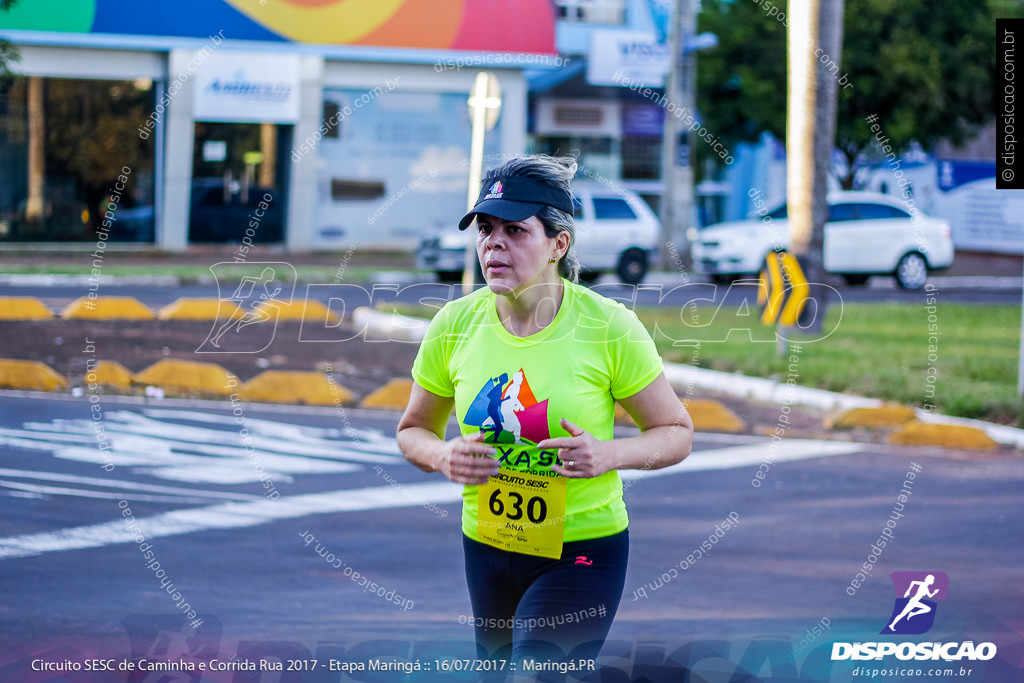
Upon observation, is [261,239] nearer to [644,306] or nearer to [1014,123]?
[644,306]

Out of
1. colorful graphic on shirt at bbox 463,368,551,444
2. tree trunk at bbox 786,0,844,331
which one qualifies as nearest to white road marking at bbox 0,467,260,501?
colorful graphic on shirt at bbox 463,368,551,444

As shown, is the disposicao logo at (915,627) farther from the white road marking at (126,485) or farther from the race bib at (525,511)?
the white road marking at (126,485)

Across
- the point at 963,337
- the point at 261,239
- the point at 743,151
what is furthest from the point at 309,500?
the point at 743,151

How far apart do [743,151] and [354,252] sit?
1803 centimetres

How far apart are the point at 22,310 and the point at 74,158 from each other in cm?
1318

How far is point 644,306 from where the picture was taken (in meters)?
18.0

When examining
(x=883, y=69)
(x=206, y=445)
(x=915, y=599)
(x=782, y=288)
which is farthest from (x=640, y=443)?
(x=883, y=69)

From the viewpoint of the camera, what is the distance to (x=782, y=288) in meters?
14.1

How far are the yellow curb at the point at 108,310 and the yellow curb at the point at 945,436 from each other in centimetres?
918

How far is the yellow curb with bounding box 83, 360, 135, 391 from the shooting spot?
11508mm

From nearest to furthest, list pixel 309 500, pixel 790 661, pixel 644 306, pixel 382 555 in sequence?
pixel 790 661 → pixel 382 555 → pixel 309 500 → pixel 644 306

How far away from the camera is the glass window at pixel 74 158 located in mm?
27250

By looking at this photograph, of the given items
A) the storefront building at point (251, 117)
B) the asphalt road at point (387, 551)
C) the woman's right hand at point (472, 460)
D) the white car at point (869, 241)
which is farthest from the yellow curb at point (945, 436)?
the storefront building at point (251, 117)

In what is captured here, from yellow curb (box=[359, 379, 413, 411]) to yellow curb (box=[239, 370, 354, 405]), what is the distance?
0.78 feet
